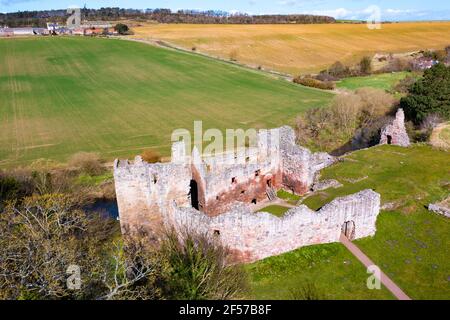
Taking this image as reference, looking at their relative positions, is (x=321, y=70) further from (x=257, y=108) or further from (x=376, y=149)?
(x=376, y=149)

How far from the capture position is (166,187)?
23.3 metres

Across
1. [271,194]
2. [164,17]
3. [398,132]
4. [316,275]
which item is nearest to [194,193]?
[271,194]

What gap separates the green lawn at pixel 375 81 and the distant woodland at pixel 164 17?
6003 cm

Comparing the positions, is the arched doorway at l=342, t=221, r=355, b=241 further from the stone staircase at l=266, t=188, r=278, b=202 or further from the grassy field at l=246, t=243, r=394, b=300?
the stone staircase at l=266, t=188, r=278, b=202

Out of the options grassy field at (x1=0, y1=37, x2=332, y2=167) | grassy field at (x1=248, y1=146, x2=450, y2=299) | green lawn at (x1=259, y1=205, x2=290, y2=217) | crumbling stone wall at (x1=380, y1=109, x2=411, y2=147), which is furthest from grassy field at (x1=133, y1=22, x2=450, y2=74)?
green lawn at (x1=259, y1=205, x2=290, y2=217)

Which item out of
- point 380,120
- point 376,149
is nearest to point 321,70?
point 380,120

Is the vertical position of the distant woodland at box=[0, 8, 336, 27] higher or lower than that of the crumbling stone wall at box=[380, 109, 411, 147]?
higher

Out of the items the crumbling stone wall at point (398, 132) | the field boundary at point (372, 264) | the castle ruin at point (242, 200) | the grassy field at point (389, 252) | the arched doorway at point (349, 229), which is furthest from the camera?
the crumbling stone wall at point (398, 132)

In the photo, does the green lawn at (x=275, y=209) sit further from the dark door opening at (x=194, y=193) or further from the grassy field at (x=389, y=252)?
the dark door opening at (x=194, y=193)

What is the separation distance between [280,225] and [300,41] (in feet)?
257

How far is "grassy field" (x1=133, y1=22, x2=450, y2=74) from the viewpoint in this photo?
8175 cm

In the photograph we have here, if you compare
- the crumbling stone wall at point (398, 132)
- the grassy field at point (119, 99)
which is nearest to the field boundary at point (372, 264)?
the crumbling stone wall at point (398, 132)

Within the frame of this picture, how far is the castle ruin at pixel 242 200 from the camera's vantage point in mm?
20081
